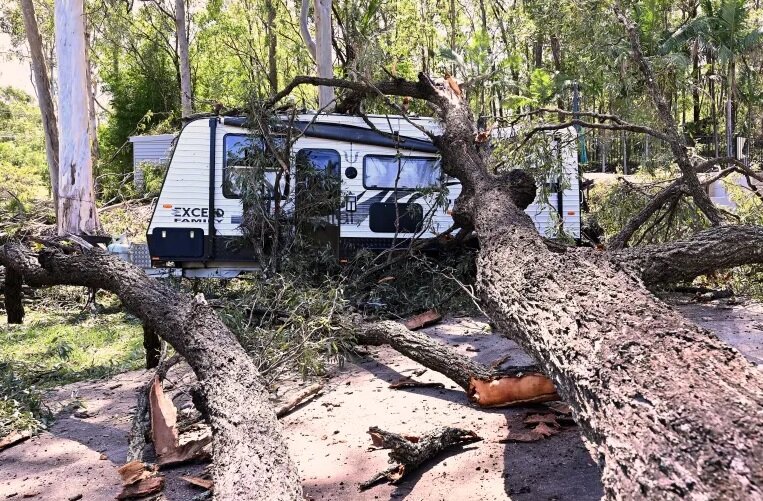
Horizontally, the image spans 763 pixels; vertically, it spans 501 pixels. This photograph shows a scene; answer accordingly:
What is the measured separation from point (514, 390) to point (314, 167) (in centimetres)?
555

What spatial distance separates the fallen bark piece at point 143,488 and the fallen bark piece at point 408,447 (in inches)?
40.8

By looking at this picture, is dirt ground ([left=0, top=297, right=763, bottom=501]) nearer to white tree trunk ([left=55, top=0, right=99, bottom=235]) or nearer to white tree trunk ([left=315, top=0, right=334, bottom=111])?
white tree trunk ([left=55, top=0, right=99, bottom=235])

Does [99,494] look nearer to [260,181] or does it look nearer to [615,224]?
[260,181]

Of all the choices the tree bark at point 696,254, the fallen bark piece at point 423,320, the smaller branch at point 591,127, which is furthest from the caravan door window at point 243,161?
the tree bark at point 696,254

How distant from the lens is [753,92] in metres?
29.1

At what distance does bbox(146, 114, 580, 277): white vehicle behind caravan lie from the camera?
A: 8875 mm

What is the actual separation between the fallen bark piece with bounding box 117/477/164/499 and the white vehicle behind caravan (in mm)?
5629

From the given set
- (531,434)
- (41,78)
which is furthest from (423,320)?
(41,78)

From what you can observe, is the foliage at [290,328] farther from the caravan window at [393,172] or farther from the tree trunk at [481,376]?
the caravan window at [393,172]

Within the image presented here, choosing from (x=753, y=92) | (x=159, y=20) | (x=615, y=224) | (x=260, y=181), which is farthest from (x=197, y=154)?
(x=753, y=92)

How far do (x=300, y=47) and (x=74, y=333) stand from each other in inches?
851

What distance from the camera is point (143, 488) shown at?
324 cm

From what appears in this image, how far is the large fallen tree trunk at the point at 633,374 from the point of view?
58.1 inches

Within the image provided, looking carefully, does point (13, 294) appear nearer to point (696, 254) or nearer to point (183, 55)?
point (696, 254)
